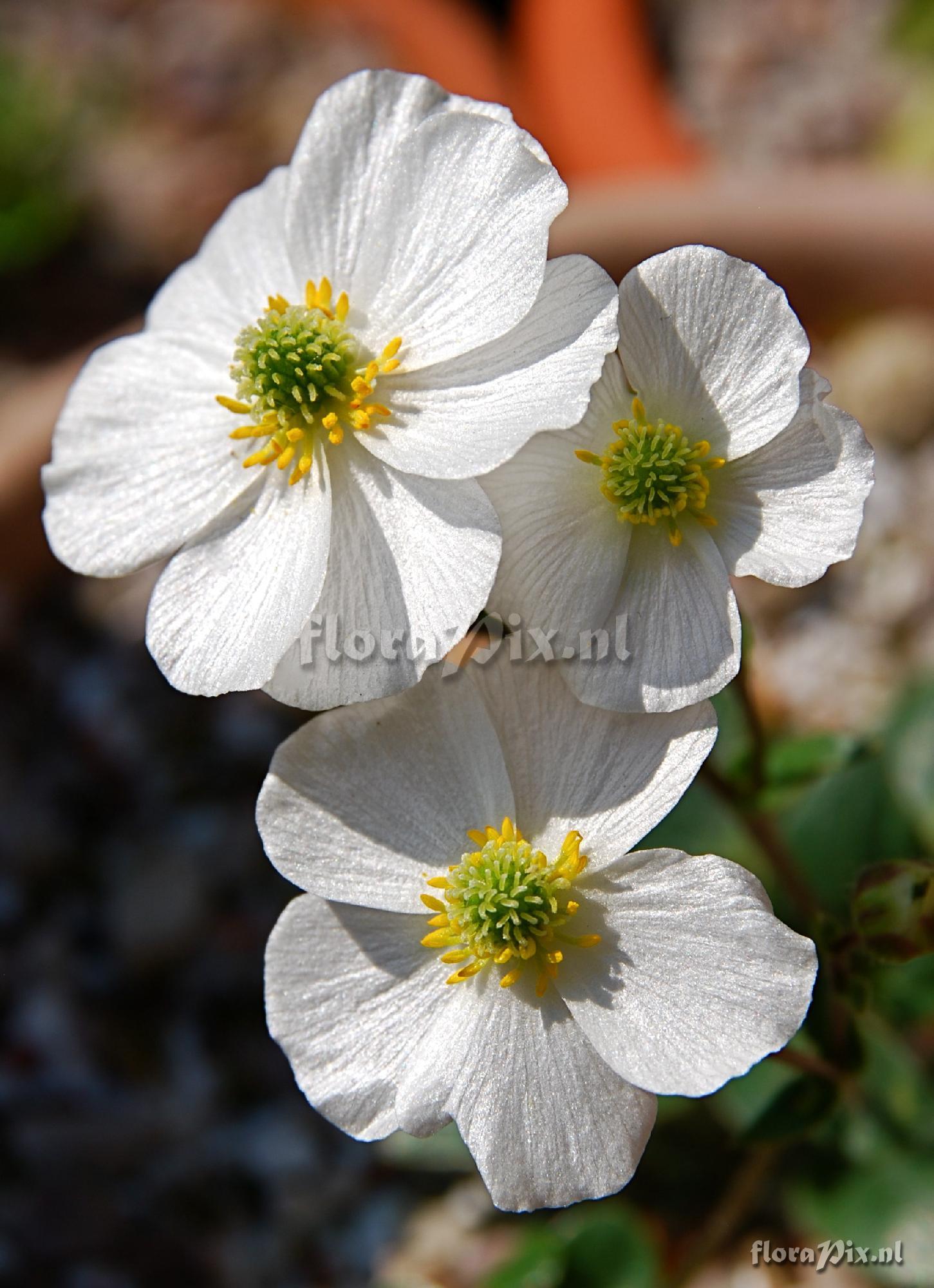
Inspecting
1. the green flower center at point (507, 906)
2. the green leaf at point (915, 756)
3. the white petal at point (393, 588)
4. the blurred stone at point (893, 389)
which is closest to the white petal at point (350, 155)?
the white petal at point (393, 588)

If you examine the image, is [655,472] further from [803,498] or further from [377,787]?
[377,787]

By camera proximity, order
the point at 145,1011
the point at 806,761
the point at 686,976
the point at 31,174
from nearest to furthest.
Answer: the point at 686,976 < the point at 806,761 < the point at 145,1011 < the point at 31,174

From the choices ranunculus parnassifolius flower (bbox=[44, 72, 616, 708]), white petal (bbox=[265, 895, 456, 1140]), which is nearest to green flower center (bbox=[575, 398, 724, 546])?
ranunculus parnassifolius flower (bbox=[44, 72, 616, 708])

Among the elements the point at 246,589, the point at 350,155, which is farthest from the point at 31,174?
the point at 246,589

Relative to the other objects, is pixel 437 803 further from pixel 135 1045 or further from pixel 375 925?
pixel 135 1045

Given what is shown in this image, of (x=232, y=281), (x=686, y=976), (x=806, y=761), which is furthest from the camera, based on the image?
(x=806, y=761)

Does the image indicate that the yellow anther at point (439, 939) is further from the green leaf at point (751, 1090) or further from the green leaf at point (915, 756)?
the green leaf at point (915, 756)

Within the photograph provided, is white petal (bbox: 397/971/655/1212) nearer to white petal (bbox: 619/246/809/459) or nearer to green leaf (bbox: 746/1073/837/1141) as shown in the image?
green leaf (bbox: 746/1073/837/1141)
